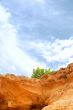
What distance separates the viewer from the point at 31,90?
17109 millimetres

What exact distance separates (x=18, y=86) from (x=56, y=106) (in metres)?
4.37

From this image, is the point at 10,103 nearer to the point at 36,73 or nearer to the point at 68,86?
the point at 68,86

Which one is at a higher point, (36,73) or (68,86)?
(36,73)

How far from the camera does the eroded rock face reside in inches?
652

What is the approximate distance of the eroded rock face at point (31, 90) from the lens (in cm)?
1656

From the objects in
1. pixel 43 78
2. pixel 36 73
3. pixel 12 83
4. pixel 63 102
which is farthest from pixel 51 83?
pixel 36 73

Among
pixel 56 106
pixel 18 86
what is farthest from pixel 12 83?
pixel 56 106

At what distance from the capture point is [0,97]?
655 inches

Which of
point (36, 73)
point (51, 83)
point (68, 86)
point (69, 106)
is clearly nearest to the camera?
point (69, 106)

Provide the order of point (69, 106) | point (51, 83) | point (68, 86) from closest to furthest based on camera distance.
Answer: point (69, 106)
point (68, 86)
point (51, 83)

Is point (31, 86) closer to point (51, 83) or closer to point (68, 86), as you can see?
point (51, 83)

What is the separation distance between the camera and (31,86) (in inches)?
679

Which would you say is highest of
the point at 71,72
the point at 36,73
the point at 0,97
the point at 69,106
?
the point at 36,73

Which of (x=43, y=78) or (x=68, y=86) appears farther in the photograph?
(x=43, y=78)
